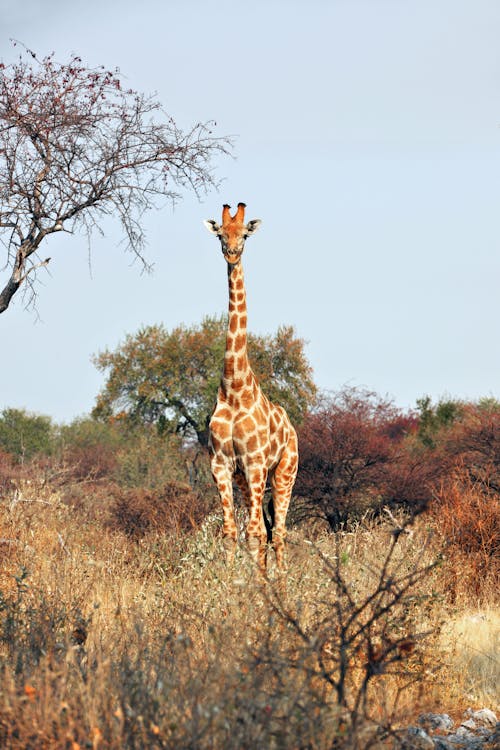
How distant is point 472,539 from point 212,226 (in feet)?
19.3

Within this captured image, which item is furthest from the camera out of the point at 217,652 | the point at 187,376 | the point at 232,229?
the point at 187,376

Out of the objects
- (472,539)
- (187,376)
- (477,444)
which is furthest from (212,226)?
(187,376)

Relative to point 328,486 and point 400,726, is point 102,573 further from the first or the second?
point 328,486

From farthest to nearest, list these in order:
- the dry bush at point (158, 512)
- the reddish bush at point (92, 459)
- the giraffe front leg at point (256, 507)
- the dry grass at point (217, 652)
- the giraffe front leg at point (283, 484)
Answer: the reddish bush at point (92, 459), the dry bush at point (158, 512), the giraffe front leg at point (283, 484), the giraffe front leg at point (256, 507), the dry grass at point (217, 652)

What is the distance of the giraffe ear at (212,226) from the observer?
9984mm

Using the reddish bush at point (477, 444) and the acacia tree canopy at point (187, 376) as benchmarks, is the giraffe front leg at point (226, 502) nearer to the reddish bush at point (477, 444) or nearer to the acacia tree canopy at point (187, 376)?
the reddish bush at point (477, 444)

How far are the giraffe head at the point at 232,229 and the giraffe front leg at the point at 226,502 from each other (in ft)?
7.30

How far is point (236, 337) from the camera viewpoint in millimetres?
10312

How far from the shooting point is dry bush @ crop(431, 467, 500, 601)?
12348mm

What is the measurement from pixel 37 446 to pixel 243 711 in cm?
3244

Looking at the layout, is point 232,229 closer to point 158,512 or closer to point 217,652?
point 217,652

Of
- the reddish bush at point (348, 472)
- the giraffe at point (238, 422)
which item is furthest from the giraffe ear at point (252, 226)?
the reddish bush at point (348, 472)

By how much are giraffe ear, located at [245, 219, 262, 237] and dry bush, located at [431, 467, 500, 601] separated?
484cm

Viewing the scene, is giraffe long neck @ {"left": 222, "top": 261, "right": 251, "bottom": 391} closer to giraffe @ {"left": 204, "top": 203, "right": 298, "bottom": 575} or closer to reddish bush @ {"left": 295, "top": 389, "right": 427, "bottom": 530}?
giraffe @ {"left": 204, "top": 203, "right": 298, "bottom": 575}
